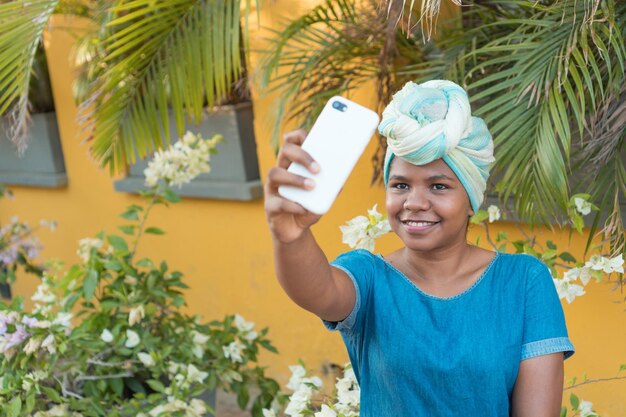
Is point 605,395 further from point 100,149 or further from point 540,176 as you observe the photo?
point 100,149

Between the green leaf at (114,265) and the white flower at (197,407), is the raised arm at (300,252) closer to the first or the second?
the white flower at (197,407)

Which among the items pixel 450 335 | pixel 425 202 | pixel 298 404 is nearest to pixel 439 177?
pixel 425 202

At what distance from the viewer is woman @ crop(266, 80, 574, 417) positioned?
188 cm

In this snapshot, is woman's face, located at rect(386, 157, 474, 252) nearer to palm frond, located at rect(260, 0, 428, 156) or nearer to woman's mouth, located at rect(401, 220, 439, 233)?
woman's mouth, located at rect(401, 220, 439, 233)

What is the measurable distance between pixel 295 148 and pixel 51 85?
5.73 meters

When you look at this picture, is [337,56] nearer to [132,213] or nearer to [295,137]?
[132,213]

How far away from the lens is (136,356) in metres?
3.86

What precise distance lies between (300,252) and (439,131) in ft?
1.22

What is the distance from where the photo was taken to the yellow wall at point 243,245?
3977 millimetres

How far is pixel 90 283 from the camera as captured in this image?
392cm

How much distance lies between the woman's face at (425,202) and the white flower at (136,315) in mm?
2083

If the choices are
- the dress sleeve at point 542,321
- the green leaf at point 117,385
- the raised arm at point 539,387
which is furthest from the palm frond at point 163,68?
the raised arm at point 539,387

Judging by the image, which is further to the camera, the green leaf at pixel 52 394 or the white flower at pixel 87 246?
the white flower at pixel 87 246

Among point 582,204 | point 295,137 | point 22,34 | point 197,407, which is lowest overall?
point 197,407
